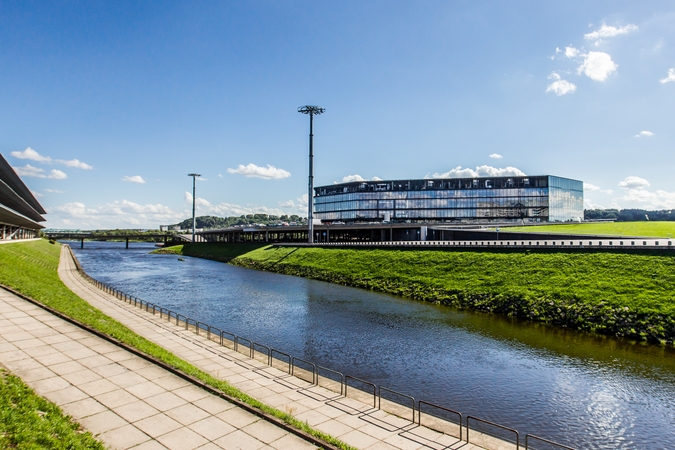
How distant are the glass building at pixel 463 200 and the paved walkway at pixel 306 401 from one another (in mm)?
104584

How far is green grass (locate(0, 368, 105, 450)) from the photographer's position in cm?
1030

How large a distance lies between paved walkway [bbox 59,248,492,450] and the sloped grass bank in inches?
926

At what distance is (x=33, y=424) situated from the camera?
37.1 feet

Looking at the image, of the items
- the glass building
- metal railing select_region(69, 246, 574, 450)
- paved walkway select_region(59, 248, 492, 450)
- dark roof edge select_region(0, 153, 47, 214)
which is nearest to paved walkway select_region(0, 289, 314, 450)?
paved walkway select_region(59, 248, 492, 450)

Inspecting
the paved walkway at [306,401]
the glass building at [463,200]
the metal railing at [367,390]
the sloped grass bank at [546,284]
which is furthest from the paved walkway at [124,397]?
the glass building at [463,200]

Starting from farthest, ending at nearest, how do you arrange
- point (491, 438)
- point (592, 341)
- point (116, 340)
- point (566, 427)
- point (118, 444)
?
1. point (592, 341)
2. point (116, 340)
3. point (566, 427)
4. point (491, 438)
5. point (118, 444)

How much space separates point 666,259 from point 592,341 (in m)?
14.7

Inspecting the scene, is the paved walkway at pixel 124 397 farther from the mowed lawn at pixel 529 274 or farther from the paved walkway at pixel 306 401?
the mowed lawn at pixel 529 274

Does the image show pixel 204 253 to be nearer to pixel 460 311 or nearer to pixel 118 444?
pixel 460 311

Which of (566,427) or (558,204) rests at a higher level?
(558,204)

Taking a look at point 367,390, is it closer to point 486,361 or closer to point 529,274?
point 486,361

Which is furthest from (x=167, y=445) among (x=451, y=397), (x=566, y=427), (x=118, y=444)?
(x=566, y=427)

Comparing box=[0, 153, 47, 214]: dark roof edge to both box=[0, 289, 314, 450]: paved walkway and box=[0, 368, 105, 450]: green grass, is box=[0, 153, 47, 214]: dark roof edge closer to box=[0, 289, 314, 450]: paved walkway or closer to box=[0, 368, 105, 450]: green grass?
box=[0, 289, 314, 450]: paved walkway

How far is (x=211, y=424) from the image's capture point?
13461mm
